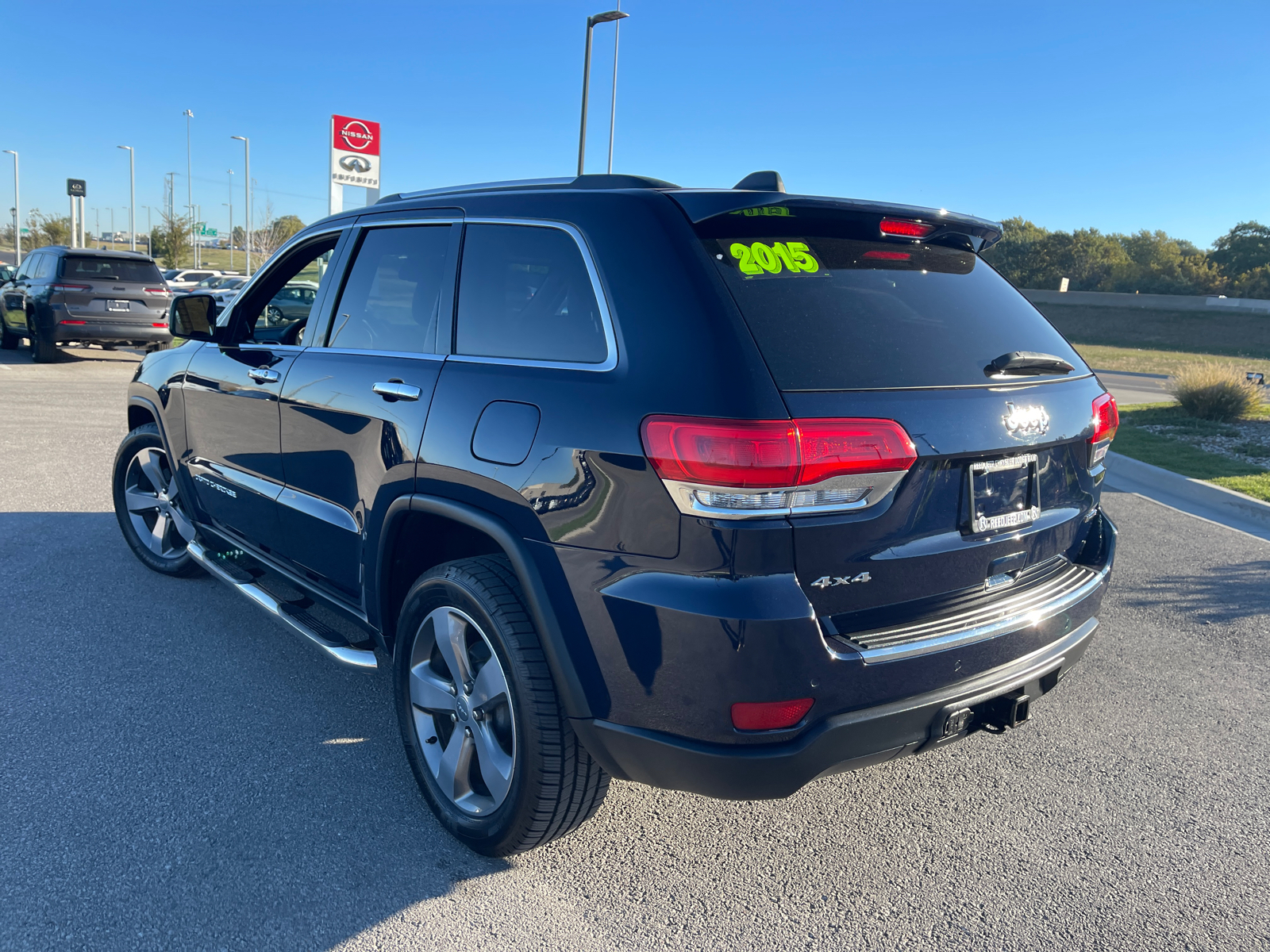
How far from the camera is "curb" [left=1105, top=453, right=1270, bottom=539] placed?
23.3 ft

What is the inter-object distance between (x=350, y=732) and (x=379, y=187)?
58.7 ft

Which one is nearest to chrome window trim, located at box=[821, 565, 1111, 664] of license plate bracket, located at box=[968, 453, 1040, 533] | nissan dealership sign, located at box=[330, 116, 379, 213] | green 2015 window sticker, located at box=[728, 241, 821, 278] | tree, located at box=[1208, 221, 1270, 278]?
license plate bracket, located at box=[968, 453, 1040, 533]

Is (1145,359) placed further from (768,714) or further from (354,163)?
(768,714)

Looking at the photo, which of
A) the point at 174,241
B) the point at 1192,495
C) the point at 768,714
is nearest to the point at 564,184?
the point at 768,714

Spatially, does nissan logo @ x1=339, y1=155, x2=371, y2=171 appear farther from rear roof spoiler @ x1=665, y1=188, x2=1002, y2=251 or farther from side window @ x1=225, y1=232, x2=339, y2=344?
rear roof spoiler @ x1=665, y1=188, x2=1002, y2=251

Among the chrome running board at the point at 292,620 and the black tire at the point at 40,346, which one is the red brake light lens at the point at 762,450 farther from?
the black tire at the point at 40,346

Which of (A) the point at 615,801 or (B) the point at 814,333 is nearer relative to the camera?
(B) the point at 814,333

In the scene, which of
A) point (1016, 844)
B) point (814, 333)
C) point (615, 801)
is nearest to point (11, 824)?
point (615, 801)

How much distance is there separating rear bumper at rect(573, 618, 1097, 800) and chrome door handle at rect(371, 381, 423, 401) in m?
1.12

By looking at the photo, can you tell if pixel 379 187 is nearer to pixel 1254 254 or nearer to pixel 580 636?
pixel 580 636

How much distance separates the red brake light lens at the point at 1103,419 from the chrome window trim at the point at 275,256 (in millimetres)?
2725

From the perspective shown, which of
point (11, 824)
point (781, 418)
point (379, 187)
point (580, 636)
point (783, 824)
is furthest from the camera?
point (379, 187)

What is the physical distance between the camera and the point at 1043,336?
2822mm

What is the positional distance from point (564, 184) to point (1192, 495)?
7.51 m
